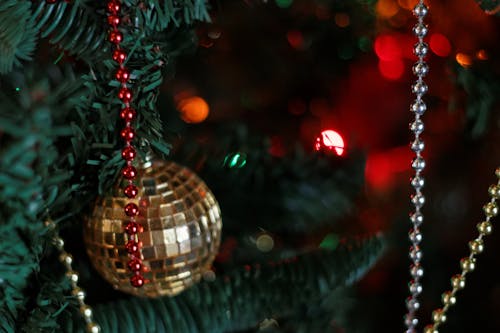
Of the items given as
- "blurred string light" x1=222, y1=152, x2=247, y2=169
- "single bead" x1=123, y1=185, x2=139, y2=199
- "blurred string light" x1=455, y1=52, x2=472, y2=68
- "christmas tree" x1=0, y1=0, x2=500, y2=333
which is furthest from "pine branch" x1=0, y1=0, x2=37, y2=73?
"blurred string light" x1=455, y1=52, x2=472, y2=68

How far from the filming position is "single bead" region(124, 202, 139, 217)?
0.40m

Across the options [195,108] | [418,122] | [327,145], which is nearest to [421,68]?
[418,122]

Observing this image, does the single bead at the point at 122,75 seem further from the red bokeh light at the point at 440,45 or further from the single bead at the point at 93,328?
the red bokeh light at the point at 440,45

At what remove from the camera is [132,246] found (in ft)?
1.31

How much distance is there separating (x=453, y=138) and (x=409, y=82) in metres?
0.09

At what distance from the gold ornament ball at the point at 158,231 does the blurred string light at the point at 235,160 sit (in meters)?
0.13

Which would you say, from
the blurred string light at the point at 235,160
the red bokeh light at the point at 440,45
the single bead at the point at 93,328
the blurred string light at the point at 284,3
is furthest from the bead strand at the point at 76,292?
the red bokeh light at the point at 440,45

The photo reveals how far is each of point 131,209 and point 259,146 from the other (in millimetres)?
203

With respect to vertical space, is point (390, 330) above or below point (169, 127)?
below

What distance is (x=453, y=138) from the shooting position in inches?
26.6

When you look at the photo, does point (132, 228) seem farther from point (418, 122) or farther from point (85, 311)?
point (418, 122)

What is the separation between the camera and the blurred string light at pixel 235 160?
0.57 metres

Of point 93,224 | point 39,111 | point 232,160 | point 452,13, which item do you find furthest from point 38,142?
point 452,13

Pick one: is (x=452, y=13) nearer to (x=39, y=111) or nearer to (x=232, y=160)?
(x=232, y=160)
